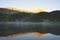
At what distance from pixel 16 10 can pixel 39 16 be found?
0.54m

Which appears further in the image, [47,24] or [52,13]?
[47,24]

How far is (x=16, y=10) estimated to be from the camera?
3.68m

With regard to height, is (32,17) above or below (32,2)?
below

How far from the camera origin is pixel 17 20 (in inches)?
150

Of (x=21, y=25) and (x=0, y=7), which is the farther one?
(x=21, y=25)

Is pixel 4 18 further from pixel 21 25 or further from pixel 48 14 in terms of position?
pixel 48 14

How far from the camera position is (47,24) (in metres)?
3.95

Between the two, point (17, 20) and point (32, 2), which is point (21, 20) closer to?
point (17, 20)

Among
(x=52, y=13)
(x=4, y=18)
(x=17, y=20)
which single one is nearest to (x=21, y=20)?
(x=17, y=20)

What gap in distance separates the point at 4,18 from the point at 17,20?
0.33 meters

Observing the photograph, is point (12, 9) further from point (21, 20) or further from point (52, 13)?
point (52, 13)

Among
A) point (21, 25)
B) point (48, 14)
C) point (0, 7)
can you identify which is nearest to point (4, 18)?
point (0, 7)

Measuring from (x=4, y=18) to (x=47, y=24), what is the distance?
3.48ft

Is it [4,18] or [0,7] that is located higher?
[0,7]
